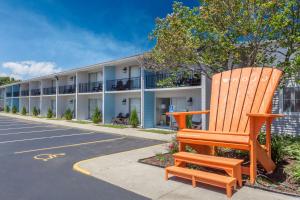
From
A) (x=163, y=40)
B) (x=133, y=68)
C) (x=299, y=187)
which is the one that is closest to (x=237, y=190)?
(x=299, y=187)

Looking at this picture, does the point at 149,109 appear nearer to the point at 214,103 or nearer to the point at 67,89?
the point at 214,103

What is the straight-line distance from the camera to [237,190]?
4336 millimetres

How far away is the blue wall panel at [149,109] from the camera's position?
15.8 metres

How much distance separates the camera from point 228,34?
24.0 feet

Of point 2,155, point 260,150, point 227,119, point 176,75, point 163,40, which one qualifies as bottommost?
point 2,155

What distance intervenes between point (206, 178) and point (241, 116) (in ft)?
5.50

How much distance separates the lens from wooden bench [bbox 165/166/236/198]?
407cm

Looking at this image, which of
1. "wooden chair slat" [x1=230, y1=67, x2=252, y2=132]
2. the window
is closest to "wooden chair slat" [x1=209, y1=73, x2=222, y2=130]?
"wooden chair slat" [x1=230, y1=67, x2=252, y2=132]

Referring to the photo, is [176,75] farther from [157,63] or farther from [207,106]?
[207,106]

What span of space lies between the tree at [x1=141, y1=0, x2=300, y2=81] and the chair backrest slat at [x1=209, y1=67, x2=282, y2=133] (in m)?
1.69

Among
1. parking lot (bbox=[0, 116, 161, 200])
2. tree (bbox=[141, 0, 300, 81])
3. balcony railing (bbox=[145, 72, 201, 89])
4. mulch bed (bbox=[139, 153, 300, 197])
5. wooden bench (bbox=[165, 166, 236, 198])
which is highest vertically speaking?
tree (bbox=[141, 0, 300, 81])

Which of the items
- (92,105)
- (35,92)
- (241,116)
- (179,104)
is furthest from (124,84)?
(35,92)

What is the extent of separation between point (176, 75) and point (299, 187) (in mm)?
5578

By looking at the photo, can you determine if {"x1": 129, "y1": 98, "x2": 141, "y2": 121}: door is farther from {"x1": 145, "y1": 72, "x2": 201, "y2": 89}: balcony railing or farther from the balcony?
the balcony
